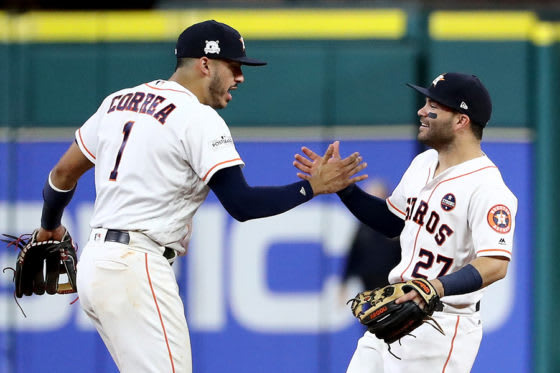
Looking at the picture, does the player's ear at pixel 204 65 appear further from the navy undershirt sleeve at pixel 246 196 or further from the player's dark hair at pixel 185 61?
the navy undershirt sleeve at pixel 246 196

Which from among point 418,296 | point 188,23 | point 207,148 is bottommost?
point 418,296

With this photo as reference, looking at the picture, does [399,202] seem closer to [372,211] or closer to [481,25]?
[372,211]

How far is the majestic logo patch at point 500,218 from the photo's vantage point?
12.7ft

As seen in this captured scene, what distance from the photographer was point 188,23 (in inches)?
290

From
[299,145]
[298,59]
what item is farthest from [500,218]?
[298,59]

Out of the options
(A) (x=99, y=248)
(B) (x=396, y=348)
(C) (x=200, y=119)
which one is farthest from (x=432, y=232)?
(A) (x=99, y=248)

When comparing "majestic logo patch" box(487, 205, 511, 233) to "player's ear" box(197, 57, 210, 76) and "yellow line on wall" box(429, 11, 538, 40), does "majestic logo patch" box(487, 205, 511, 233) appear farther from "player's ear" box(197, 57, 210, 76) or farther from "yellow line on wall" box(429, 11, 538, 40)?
"yellow line on wall" box(429, 11, 538, 40)

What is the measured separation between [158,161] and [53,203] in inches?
27.2

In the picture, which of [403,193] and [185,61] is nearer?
[185,61]

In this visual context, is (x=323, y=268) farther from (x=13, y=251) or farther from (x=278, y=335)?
(x=13, y=251)

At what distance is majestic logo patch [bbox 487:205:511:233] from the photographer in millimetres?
3864

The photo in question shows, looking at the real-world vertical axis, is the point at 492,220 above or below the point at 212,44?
below

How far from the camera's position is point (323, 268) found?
7293 mm

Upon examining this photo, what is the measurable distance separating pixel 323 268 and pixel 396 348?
3.21 metres
